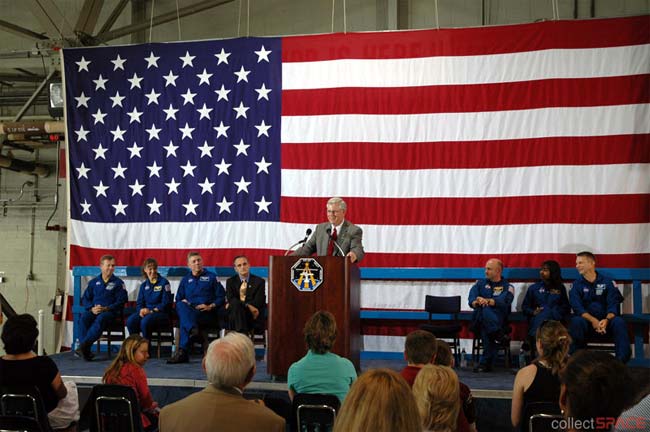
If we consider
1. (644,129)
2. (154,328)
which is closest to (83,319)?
(154,328)

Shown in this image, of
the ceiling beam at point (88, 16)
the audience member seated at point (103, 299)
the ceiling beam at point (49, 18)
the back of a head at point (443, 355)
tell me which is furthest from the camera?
the ceiling beam at point (49, 18)

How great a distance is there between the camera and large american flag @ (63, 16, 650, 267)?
729 centimetres

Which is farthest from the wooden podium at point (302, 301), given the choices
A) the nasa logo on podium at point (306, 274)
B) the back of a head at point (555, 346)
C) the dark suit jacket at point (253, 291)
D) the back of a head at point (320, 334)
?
the back of a head at point (555, 346)

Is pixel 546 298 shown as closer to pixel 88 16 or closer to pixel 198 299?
pixel 198 299

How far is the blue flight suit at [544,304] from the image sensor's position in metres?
6.66

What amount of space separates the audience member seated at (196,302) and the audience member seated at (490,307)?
2671mm

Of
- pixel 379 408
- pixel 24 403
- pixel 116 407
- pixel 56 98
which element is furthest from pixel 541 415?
pixel 56 98

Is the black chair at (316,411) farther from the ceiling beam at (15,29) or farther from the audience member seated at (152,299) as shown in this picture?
the ceiling beam at (15,29)

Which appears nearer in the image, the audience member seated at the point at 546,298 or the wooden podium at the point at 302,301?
the wooden podium at the point at 302,301

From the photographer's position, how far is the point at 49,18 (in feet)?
30.9

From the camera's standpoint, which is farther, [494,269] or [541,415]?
[494,269]

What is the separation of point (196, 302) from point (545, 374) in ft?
15.5

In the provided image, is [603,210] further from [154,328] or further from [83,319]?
[83,319]

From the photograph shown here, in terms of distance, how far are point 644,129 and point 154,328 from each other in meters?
5.62
